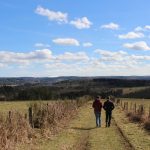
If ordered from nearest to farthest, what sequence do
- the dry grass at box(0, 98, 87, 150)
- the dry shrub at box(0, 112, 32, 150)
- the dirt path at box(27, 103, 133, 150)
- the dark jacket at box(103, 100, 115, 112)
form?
1. the dry shrub at box(0, 112, 32, 150)
2. the dry grass at box(0, 98, 87, 150)
3. the dirt path at box(27, 103, 133, 150)
4. the dark jacket at box(103, 100, 115, 112)

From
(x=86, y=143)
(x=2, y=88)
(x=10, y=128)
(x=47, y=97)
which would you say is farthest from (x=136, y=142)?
(x=2, y=88)

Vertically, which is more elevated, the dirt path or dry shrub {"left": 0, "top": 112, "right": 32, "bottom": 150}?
dry shrub {"left": 0, "top": 112, "right": 32, "bottom": 150}

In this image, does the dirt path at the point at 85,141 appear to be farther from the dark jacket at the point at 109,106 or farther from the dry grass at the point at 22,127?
the dark jacket at the point at 109,106

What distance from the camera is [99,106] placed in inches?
1342

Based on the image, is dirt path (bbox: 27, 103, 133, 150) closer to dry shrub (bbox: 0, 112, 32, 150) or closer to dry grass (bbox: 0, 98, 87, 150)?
dry grass (bbox: 0, 98, 87, 150)

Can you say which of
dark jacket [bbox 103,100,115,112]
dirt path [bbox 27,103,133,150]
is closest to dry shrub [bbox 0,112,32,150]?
dirt path [bbox 27,103,133,150]

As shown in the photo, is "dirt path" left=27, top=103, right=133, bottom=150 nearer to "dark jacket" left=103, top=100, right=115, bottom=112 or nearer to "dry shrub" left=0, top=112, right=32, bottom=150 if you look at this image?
"dry shrub" left=0, top=112, right=32, bottom=150

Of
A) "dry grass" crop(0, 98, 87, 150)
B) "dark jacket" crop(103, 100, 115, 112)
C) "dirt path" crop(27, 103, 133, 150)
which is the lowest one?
"dirt path" crop(27, 103, 133, 150)

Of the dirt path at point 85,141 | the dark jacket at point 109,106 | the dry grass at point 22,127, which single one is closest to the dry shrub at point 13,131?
the dry grass at point 22,127

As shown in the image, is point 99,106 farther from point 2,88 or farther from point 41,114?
point 2,88

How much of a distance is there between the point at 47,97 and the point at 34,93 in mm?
8598

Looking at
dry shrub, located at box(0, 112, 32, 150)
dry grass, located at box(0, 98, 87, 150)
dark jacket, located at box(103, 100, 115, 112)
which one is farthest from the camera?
dark jacket, located at box(103, 100, 115, 112)

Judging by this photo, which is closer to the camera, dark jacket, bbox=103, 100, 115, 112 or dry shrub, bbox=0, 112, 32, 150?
dry shrub, bbox=0, 112, 32, 150

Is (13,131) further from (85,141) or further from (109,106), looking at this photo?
(109,106)
